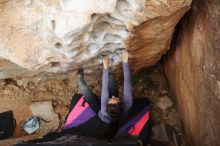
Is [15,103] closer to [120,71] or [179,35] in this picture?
[120,71]

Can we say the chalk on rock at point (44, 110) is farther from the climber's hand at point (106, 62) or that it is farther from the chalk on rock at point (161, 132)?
the chalk on rock at point (161, 132)

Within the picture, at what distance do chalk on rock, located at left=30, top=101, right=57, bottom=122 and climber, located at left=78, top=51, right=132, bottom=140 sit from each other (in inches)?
26.5

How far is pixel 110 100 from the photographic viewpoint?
3406 mm

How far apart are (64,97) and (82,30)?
4.95 feet

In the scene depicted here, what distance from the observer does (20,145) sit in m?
3.06

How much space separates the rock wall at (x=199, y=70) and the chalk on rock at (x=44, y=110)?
1503 millimetres

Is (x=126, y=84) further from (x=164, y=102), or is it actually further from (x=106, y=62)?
(x=164, y=102)

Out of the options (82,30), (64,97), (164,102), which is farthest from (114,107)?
(64,97)

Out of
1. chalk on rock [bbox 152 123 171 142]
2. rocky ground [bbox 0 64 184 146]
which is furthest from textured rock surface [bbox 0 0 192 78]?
chalk on rock [bbox 152 123 171 142]

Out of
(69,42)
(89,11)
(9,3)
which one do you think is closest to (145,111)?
(69,42)

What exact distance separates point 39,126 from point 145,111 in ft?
4.09

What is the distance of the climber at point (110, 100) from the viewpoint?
11.2 feet

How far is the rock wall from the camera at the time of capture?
2.58m

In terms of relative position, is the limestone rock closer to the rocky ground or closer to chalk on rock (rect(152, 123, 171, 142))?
the rocky ground
